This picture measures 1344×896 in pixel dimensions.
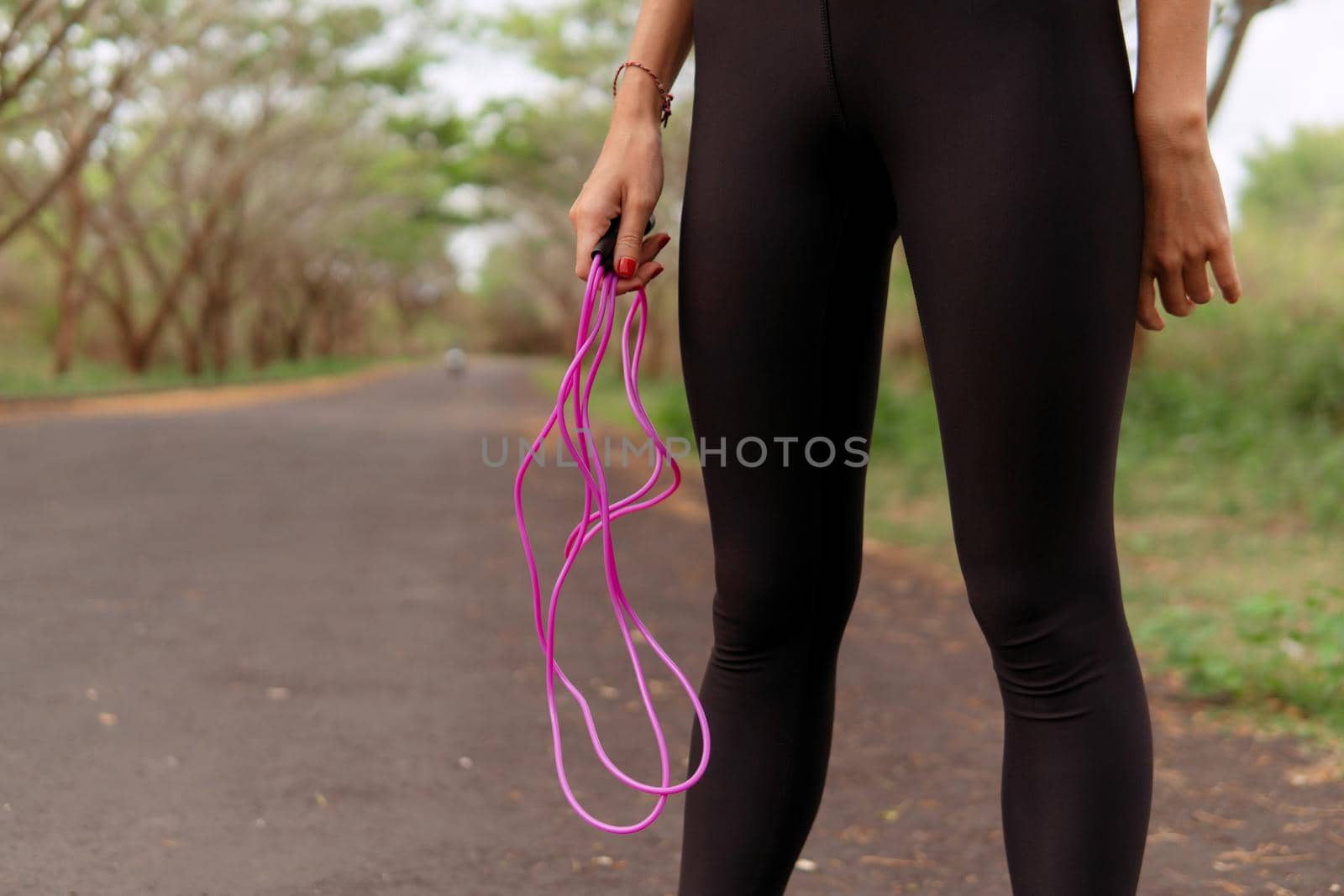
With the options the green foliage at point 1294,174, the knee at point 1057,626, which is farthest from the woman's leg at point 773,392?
the green foliage at point 1294,174

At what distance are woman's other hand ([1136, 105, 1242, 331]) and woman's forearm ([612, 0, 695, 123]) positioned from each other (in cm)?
48

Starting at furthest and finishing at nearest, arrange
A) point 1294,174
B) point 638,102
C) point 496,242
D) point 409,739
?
1. point 496,242
2. point 1294,174
3. point 409,739
4. point 638,102

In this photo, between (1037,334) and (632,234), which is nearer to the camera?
(1037,334)

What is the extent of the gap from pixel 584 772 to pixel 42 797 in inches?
39.4

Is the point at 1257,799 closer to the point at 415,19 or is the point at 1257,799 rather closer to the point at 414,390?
the point at 415,19

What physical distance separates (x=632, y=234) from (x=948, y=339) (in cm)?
33

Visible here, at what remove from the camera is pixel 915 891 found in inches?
78.0

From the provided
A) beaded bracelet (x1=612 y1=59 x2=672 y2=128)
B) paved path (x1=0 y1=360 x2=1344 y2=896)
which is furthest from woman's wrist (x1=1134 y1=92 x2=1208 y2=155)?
paved path (x1=0 y1=360 x2=1344 y2=896)

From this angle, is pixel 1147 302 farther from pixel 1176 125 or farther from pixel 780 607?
pixel 780 607

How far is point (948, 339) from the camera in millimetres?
1075

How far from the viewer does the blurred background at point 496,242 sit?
5273mm

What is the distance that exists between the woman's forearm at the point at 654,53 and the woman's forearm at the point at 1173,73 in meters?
0.47

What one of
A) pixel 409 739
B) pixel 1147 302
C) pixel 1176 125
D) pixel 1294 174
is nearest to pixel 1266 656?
pixel 409 739

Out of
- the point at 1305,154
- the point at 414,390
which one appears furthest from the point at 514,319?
the point at 414,390
